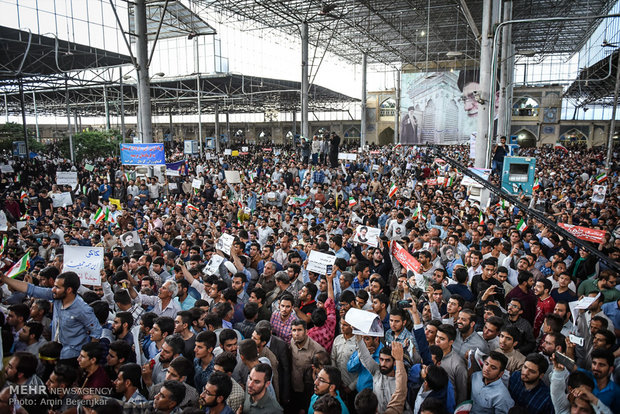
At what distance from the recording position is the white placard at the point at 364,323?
3744mm

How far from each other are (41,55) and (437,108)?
22.0m

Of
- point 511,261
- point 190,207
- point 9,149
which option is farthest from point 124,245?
point 9,149

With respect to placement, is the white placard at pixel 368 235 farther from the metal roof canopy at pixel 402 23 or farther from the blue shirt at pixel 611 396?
the metal roof canopy at pixel 402 23

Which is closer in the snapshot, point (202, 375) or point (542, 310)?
point (202, 375)

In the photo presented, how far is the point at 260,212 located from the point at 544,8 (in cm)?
3057

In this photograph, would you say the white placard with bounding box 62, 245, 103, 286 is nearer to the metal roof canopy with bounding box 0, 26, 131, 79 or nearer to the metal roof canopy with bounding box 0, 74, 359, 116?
the metal roof canopy with bounding box 0, 26, 131, 79

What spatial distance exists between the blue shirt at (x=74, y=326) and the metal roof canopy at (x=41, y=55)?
58.2 ft

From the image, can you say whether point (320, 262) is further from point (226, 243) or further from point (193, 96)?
point (193, 96)

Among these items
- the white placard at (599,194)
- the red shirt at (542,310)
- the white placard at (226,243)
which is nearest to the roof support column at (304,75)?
the white placard at (599,194)

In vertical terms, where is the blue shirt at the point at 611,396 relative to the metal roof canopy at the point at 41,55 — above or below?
below

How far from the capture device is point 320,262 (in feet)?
18.7

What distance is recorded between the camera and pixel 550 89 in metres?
47.8

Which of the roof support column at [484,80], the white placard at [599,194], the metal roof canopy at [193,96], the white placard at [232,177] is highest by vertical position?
the metal roof canopy at [193,96]

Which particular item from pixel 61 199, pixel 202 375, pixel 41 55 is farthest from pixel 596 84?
pixel 202 375
